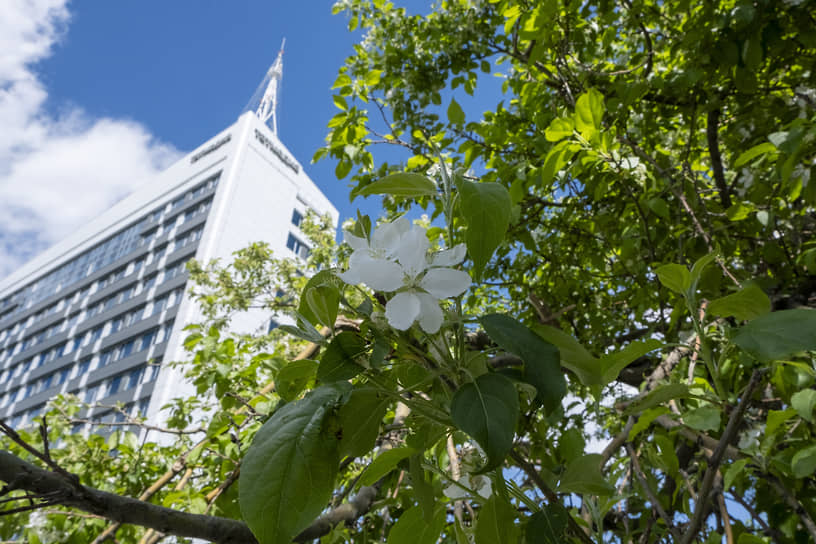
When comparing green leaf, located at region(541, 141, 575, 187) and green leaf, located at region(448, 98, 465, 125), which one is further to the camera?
green leaf, located at region(448, 98, 465, 125)

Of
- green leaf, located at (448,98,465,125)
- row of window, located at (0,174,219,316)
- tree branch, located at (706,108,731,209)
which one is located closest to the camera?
green leaf, located at (448,98,465,125)

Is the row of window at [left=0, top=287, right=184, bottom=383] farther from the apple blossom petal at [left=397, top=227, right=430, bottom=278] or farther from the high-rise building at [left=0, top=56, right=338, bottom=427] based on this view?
the apple blossom petal at [left=397, top=227, right=430, bottom=278]

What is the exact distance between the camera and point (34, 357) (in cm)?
3189

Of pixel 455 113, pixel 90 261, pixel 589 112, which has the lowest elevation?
pixel 589 112

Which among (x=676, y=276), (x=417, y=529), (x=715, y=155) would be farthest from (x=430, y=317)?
(x=715, y=155)

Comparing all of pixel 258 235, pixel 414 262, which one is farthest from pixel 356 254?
pixel 258 235

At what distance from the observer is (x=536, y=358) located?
39cm

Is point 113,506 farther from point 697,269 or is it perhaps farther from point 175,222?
point 175,222

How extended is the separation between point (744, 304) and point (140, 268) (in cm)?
3412

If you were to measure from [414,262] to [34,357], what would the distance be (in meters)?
40.3

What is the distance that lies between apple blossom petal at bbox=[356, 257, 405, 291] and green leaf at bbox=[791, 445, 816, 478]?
2.63 ft

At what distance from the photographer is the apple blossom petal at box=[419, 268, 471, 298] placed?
0.41 m

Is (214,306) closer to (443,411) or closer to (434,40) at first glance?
(434,40)

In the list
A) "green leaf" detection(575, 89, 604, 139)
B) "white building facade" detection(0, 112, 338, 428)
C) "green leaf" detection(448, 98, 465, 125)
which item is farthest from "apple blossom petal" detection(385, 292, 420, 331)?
"white building facade" detection(0, 112, 338, 428)
